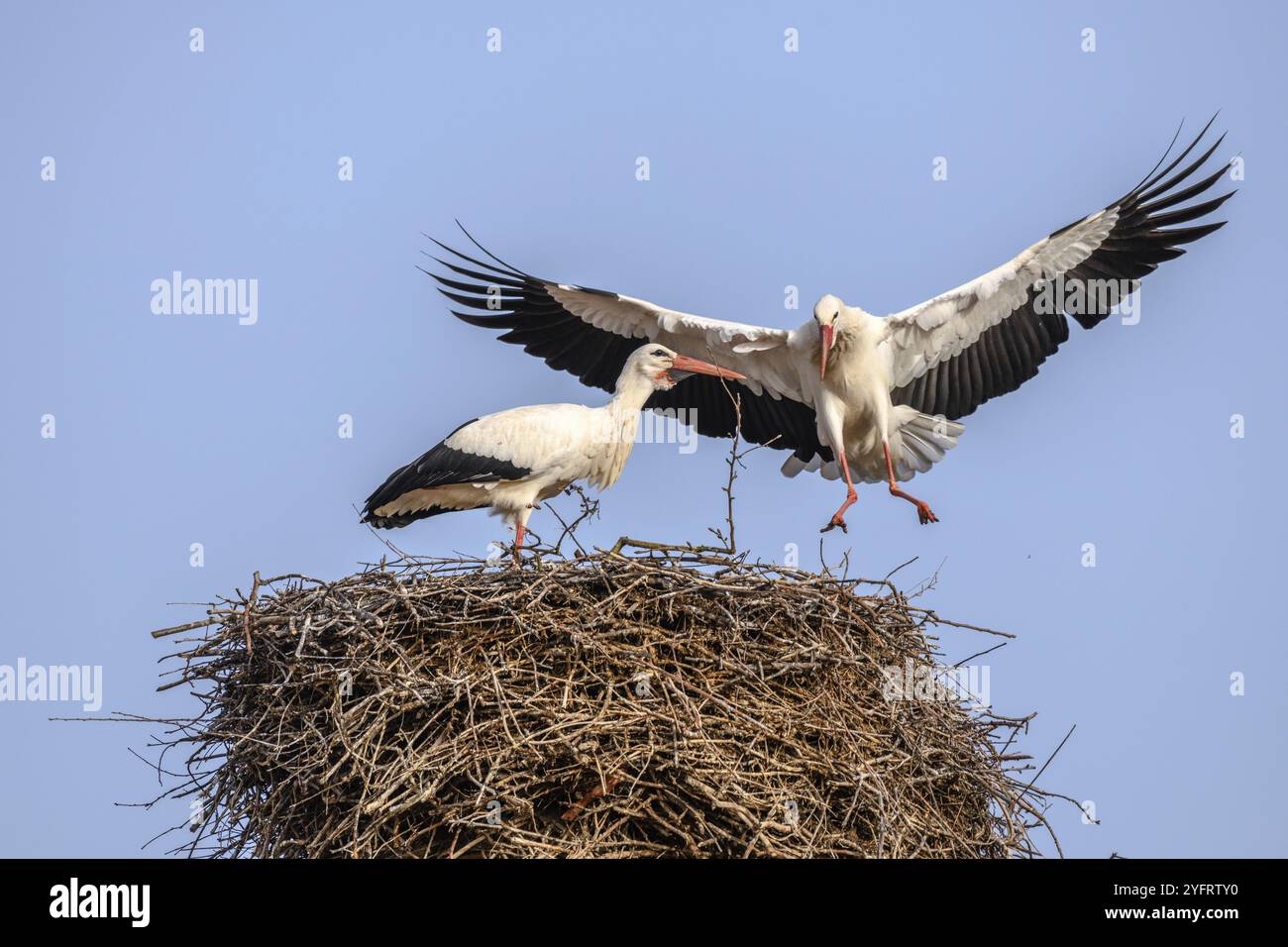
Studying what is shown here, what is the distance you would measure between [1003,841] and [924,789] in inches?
18.5

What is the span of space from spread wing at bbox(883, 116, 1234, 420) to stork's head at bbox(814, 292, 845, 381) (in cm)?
34

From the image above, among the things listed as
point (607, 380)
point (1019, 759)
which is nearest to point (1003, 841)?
point (1019, 759)

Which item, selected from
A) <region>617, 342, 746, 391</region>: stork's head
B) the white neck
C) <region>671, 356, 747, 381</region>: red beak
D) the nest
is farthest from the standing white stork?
the nest

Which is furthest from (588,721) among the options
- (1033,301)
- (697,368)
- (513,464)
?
(1033,301)

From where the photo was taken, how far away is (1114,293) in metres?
9.31

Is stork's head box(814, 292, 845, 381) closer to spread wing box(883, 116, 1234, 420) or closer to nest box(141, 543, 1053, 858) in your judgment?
spread wing box(883, 116, 1234, 420)

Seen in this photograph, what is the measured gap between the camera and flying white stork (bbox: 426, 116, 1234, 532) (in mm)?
9281

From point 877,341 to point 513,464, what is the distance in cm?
261

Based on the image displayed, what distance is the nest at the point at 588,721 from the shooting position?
6.12 m

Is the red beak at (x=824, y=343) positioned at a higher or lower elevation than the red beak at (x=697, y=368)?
higher

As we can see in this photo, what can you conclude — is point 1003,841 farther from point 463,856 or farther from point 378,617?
point 378,617

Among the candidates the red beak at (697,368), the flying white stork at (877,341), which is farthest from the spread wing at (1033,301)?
the red beak at (697,368)

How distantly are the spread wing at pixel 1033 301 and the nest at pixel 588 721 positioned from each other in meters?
2.84

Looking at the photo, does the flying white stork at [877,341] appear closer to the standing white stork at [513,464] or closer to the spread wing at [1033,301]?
the spread wing at [1033,301]
